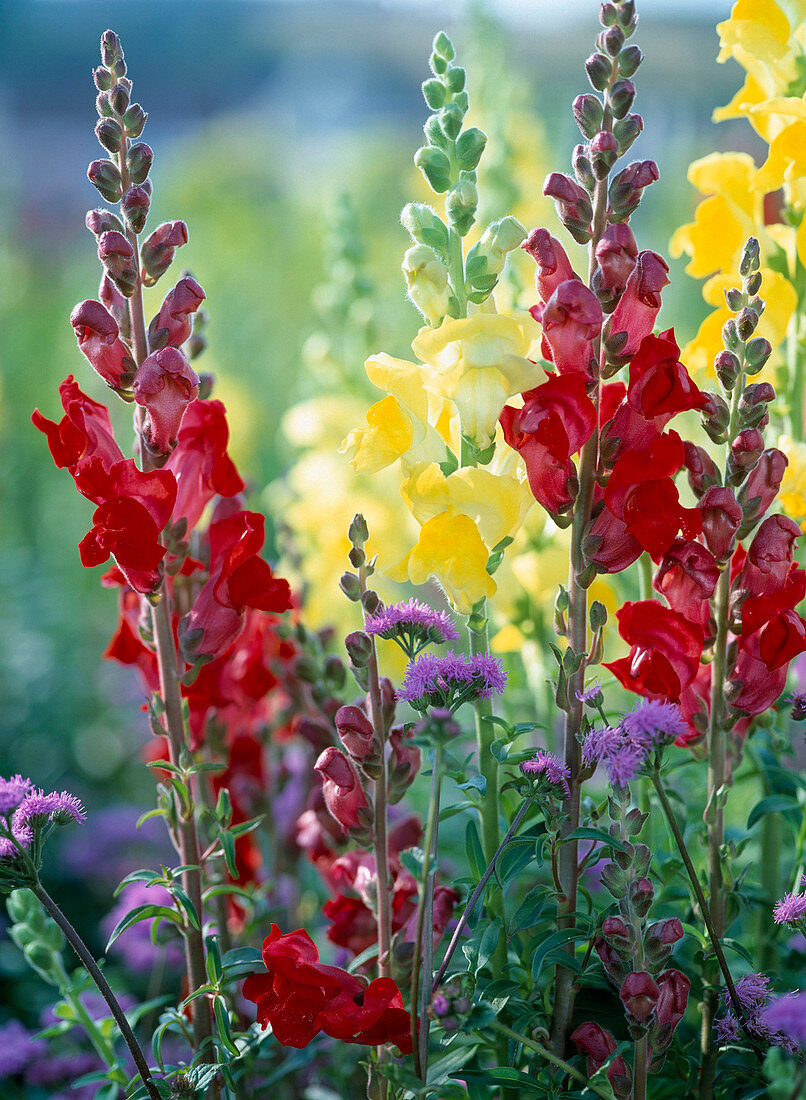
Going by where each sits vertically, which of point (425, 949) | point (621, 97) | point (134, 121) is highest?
point (134, 121)

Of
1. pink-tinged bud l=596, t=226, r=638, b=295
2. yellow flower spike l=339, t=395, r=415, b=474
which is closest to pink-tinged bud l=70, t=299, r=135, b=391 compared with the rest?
yellow flower spike l=339, t=395, r=415, b=474

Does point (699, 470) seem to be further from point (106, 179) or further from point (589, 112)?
point (106, 179)

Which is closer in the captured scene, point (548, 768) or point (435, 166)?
point (548, 768)

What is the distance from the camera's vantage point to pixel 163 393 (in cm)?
99

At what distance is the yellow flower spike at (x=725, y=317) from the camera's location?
3.91 ft

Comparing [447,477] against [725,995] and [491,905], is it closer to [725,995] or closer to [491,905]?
[491,905]

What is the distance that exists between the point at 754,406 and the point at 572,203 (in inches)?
10.0

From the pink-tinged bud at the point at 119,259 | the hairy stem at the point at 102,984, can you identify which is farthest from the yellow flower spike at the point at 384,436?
the hairy stem at the point at 102,984

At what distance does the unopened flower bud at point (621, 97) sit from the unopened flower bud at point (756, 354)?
244mm

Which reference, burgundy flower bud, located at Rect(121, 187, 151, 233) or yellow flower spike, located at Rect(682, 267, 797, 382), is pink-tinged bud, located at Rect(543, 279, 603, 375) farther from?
burgundy flower bud, located at Rect(121, 187, 151, 233)

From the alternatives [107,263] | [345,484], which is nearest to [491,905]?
[107,263]

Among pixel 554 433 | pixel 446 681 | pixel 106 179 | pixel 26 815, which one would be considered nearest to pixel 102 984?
pixel 26 815

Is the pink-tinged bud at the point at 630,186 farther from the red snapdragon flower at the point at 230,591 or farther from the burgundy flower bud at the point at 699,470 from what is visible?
the red snapdragon flower at the point at 230,591

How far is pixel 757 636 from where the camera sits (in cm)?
100
